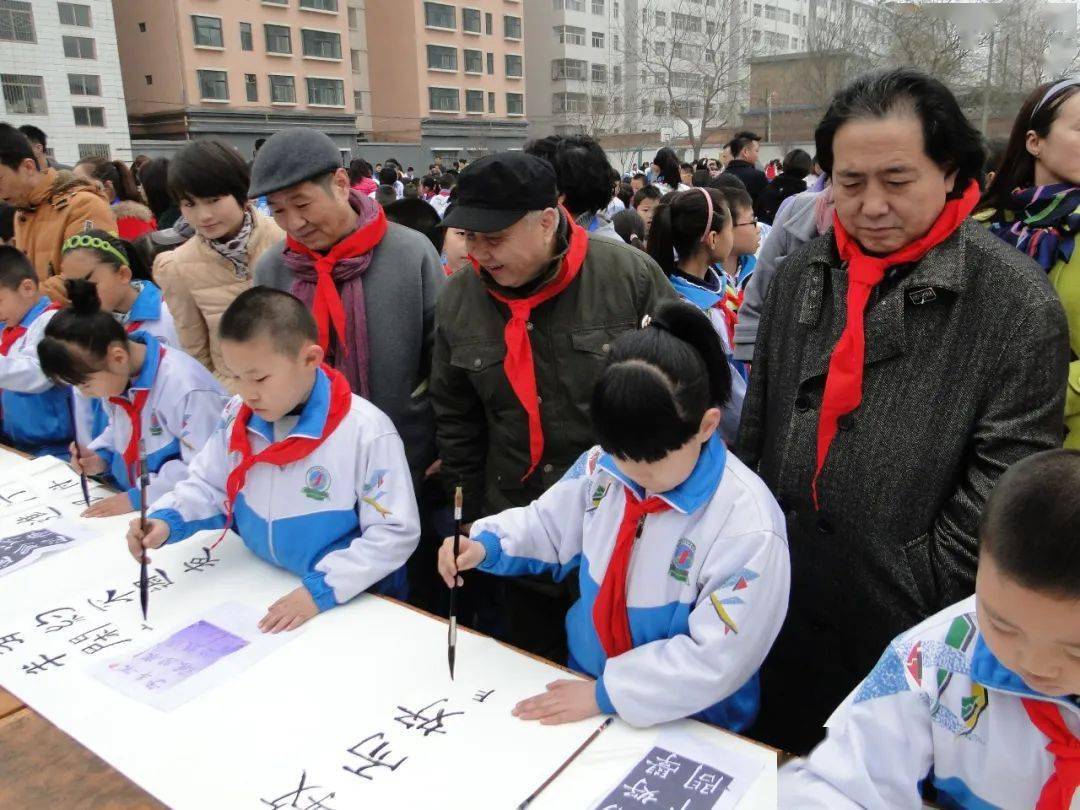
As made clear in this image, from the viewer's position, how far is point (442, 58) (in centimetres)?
3131

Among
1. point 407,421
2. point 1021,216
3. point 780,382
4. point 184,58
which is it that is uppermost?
point 184,58

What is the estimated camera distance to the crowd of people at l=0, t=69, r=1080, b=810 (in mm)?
1002

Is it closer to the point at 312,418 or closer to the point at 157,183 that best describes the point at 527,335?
the point at 312,418

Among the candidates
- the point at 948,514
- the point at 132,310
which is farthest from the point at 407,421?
the point at 948,514

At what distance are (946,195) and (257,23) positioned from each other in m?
28.9

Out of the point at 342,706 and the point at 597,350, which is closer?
the point at 342,706

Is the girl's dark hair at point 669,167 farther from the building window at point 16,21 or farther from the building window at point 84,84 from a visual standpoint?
the building window at point 16,21

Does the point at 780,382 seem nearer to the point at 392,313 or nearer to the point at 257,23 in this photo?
the point at 392,313

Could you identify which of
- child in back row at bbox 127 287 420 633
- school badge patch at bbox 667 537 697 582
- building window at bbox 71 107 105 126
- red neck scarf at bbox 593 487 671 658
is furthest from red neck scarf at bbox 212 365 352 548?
building window at bbox 71 107 105 126

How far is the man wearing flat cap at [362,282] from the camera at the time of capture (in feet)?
6.57

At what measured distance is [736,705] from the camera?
4.49 ft

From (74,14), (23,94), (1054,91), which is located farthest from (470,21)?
(1054,91)

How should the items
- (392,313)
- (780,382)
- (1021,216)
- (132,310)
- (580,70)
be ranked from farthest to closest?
(580,70)
(132,310)
(392,313)
(1021,216)
(780,382)

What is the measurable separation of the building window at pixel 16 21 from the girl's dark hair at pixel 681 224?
2578 centimetres
